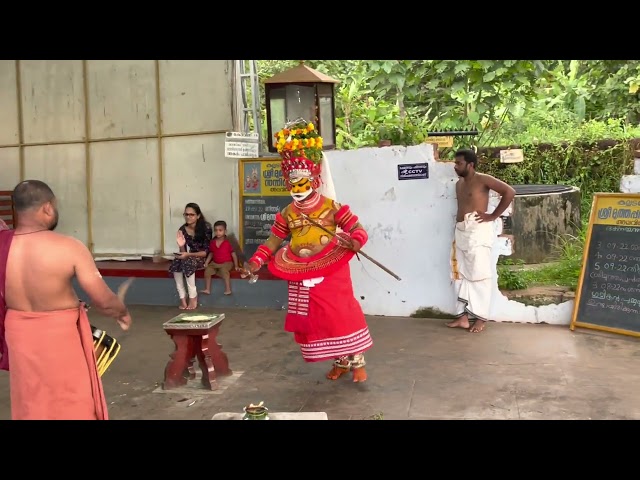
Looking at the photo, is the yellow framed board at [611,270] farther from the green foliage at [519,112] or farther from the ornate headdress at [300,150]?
the ornate headdress at [300,150]

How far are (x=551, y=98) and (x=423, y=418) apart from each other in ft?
34.6

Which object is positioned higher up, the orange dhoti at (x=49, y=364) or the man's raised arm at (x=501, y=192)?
the man's raised arm at (x=501, y=192)

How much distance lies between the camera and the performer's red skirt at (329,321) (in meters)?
5.24

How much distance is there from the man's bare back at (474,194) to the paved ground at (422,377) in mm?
1230

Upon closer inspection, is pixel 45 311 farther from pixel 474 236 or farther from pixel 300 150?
pixel 474 236

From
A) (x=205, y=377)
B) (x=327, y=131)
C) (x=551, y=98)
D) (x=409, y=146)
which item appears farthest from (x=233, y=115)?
(x=551, y=98)

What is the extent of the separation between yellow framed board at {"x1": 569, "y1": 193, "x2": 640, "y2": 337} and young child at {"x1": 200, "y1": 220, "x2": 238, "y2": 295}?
381cm

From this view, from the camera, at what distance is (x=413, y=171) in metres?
7.25

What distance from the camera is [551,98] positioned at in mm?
13555

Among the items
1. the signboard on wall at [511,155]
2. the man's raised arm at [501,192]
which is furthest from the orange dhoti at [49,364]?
the signboard on wall at [511,155]

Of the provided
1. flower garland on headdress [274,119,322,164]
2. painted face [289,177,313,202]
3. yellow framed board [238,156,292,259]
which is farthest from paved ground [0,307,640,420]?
flower garland on headdress [274,119,322,164]

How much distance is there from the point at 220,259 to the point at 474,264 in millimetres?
2978

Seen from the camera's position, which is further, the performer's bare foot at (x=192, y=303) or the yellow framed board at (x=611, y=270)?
the performer's bare foot at (x=192, y=303)

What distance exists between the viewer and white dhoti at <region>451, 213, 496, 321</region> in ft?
22.1
